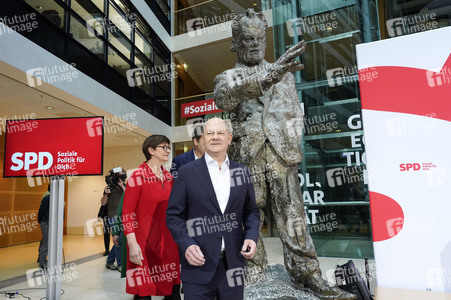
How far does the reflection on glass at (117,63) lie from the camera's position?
32.6ft

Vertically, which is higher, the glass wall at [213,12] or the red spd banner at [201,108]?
the glass wall at [213,12]

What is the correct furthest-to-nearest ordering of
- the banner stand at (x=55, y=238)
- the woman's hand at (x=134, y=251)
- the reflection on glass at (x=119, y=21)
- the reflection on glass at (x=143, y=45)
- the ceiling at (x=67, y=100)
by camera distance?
the reflection on glass at (x=143, y=45) < the reflection on glass at (x=119, y=21) < the ceiling at (x=67, y=100) < the banner stand at (x=55, y=238) < the woman's hand at (x=134, y=251)

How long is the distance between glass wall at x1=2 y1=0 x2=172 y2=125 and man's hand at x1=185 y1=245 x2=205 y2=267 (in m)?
6.37

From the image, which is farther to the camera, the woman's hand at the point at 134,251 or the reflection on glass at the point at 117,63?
the reflection on glass at the point at 117,63

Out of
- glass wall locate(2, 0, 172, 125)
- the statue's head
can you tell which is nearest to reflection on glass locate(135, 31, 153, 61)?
glass wall locate(2, 0, 172, 125)

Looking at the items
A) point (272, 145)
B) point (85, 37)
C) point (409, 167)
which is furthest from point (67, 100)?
point (409, 167)

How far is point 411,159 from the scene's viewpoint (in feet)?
4.23

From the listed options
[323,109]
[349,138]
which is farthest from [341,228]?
[323,109]

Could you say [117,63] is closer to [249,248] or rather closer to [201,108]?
[201,108]

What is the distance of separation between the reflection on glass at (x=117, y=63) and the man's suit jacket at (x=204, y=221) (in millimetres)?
9210

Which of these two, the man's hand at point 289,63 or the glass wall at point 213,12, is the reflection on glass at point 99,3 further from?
the man's hand at point 289,63

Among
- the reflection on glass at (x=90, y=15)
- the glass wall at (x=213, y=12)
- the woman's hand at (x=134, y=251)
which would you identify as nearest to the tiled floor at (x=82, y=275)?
the woman's hand at (x=134, y=251)

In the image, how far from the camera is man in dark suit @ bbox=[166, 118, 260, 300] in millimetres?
1574

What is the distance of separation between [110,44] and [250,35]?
28.0 feet
